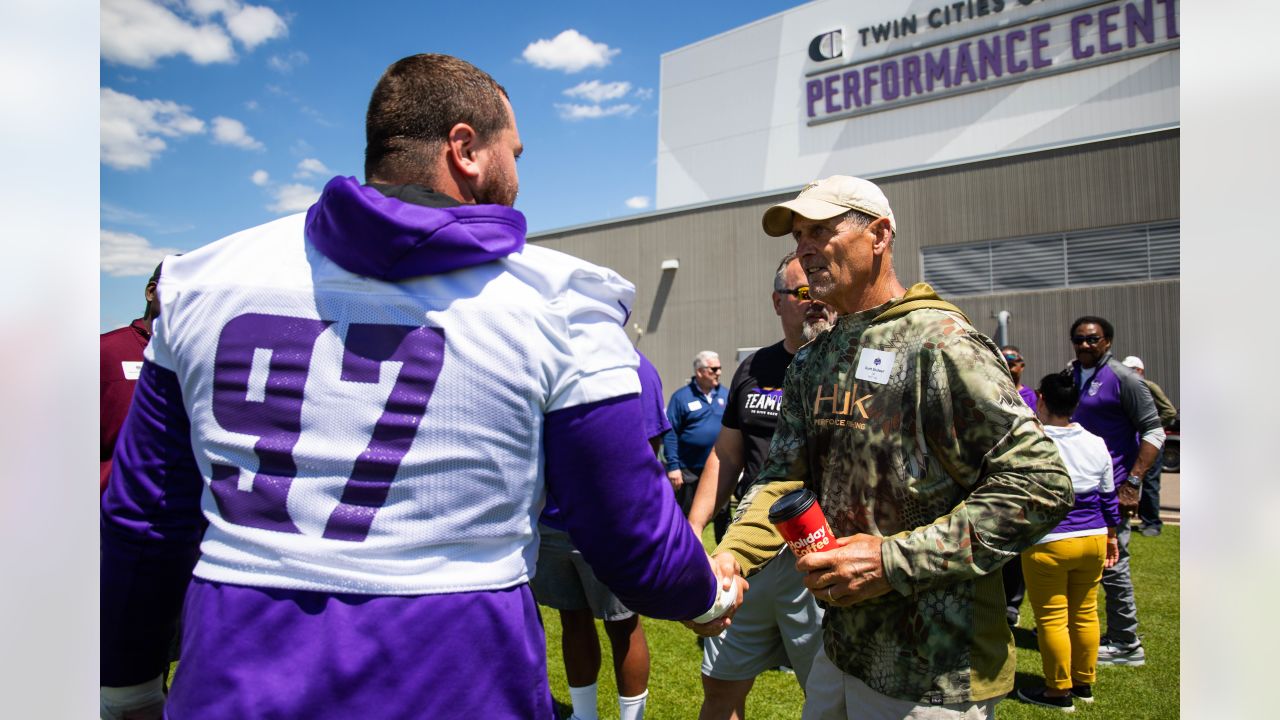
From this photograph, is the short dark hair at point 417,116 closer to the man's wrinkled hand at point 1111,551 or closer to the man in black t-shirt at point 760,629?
the man in black t-shirt at point 760,629

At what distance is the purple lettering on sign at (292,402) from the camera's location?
131 centimetres

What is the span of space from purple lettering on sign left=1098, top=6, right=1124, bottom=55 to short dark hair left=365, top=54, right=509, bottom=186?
2982cm

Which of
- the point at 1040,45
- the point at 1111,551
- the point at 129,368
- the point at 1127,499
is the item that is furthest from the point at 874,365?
the point at 1040,45

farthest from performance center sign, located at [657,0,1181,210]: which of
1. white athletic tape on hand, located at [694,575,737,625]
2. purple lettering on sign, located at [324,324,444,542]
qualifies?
purple lettering on sign, located at [324,324,444,542]

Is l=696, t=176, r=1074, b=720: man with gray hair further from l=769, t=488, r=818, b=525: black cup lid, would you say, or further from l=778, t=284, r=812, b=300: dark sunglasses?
l=778, t=284, r=812, b=300: dark sunglasses

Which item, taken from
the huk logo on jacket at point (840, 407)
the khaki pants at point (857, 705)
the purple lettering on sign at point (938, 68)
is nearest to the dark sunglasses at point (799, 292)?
the huk logo on jacket at point (840, 407)

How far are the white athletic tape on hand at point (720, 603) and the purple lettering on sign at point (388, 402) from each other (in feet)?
2.76

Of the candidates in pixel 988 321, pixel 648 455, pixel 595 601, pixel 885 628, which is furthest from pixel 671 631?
pixel 988 321

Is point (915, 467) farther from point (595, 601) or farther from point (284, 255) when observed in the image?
point (595, 601)

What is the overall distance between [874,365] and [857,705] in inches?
38.0

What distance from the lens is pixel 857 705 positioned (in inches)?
86.2

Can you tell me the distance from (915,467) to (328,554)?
150 centimetres

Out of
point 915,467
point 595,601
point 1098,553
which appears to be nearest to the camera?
point 915,467
